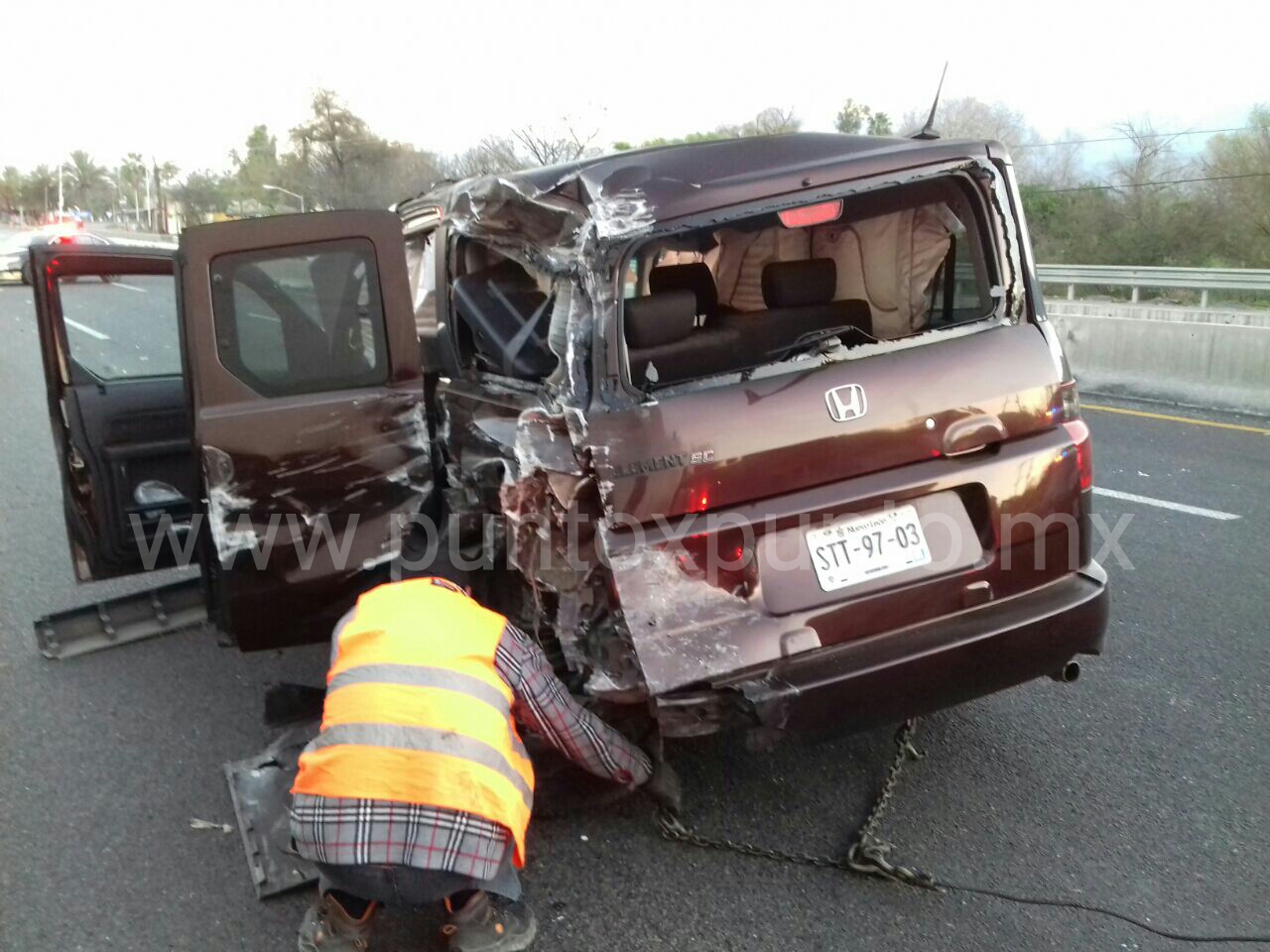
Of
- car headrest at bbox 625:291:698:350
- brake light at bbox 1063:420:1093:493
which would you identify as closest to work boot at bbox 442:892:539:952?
car headrest at bbox 625:291:698:350

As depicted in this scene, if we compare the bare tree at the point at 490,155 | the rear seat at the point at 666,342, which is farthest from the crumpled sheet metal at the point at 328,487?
the bare tree at the point at 490,155

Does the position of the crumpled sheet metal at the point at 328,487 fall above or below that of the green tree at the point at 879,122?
below

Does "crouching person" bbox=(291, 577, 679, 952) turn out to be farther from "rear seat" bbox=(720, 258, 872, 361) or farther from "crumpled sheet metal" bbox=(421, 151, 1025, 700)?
"rear seat" bbox=(720, 258, 872, 361)

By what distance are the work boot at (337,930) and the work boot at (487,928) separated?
20 cm

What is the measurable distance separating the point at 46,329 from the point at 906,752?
3.63 meters

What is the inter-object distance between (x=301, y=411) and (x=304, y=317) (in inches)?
15.7

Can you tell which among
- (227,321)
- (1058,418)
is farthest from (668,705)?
(227,321)

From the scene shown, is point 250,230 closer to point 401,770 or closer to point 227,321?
point 227,321

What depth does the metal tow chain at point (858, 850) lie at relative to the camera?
2887 millimetres

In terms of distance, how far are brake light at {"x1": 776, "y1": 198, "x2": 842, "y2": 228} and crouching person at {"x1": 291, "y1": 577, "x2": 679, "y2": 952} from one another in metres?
1.33

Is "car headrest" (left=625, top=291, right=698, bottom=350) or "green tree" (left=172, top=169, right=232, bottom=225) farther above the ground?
"green tree" (left=172, top=169, right=232, bottom=225)

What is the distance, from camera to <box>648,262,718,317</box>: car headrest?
13.2 ft

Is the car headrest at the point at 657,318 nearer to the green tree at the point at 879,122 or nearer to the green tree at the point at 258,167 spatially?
the green tree at the point at 879,122

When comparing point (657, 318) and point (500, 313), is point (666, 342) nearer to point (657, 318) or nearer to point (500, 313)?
point (657, 318)
